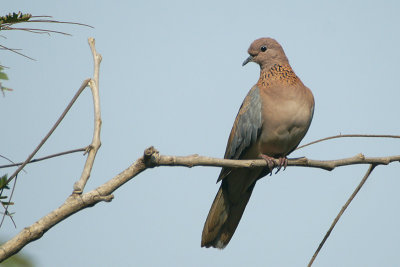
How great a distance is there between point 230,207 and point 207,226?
0.34 metres

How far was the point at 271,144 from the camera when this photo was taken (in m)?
4.81

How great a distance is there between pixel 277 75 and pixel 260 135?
737 millimetres

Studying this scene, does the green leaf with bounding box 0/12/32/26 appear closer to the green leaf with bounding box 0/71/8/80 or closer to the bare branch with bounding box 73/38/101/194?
the green leaf with bounding box 0/71/8/80

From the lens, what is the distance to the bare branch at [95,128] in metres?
2.33

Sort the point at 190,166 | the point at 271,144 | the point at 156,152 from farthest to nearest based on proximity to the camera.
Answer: the point at 271,144 < the point at 190,166 < the point at 156,152

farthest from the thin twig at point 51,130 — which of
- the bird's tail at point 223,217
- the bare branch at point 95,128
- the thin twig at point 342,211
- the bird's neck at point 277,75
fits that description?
the bird's neck at point 277,75

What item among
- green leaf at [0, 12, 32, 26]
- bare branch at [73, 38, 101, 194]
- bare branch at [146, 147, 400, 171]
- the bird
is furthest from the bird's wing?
green leaf at [0, 12, 32, 26]

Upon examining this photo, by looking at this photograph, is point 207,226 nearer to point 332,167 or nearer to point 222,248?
point 222,248

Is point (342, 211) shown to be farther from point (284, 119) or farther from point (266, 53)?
point (266, 53)

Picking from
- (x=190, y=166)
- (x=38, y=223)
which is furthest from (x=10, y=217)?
(x=190, y=166)

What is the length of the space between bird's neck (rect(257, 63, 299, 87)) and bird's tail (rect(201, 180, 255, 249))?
1.09 metres

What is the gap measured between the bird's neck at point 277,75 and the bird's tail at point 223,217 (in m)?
1.09

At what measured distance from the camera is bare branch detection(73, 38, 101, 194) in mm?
2333

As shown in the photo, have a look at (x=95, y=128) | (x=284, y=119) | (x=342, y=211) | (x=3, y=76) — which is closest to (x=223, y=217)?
(x=284, y=119)
